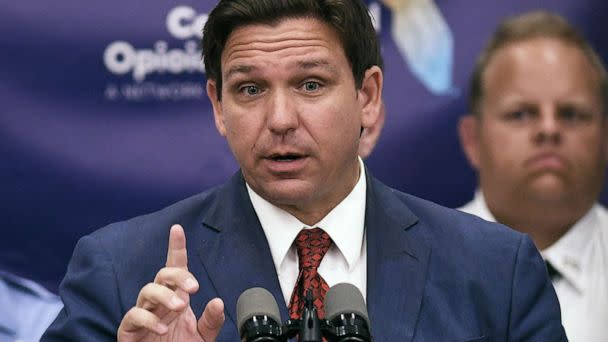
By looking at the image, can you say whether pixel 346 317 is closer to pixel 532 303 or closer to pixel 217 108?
pixel 532 303

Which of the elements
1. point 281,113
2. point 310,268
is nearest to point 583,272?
point 310,268

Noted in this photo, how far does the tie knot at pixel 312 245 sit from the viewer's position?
3.38 metres

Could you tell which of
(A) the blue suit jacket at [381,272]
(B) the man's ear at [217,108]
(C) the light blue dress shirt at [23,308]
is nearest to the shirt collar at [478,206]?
(A) the blue suit jacket at [381,272]

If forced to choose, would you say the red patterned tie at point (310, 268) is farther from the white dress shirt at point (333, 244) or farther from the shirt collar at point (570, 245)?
the shirt collar at point (570, 245)

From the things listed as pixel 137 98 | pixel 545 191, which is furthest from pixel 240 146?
pixel 545 191

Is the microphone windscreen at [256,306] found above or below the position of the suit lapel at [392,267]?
below

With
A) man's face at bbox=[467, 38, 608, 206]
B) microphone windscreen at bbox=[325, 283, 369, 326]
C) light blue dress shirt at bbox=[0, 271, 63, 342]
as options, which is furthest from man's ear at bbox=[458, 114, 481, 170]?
microphone windscreen at bbox=[325, 283, 369, 326]

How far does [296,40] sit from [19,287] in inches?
65.6

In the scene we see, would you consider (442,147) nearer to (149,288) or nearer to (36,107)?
(36,107)

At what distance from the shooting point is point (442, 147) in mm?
4629

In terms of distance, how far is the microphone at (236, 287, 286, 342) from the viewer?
226cm

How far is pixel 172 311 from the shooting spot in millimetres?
2764

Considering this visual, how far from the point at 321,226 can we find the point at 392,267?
0.85 ft

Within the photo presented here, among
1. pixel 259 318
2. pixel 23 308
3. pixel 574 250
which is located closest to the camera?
pixel 259 318
